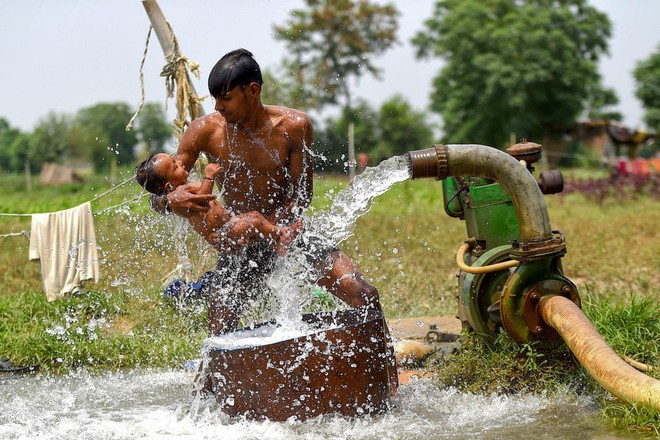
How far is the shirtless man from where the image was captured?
3865 millimetres

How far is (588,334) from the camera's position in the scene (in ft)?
11.6

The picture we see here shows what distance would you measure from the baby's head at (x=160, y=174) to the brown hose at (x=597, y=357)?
1783mm

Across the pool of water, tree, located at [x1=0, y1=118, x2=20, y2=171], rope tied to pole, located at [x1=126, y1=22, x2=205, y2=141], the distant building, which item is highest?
tree, located at [x1=0, y1=118, x2=20, y2=171]

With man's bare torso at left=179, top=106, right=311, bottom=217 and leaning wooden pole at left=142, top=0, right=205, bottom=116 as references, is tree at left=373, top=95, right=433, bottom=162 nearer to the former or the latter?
leaning wooden pole at left=142, top=0, right=205, bottom=116

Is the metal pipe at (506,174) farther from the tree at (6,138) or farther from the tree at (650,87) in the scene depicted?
the tree at (6,138)

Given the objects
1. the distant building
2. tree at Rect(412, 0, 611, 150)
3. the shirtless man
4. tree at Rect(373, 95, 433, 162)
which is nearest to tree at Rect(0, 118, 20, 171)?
tree at Rect(373, 95, 433, 162)

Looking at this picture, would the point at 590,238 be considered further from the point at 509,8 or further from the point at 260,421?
the point at 509,8

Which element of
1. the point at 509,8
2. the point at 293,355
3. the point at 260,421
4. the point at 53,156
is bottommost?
the point at 260,421

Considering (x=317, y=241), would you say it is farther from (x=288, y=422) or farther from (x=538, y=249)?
(x=538, y=249)

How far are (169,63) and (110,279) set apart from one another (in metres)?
2.00

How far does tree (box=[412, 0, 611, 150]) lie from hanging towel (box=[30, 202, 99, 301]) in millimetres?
29506

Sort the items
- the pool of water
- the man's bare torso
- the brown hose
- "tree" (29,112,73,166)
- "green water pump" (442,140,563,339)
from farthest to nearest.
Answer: "tree" (29,112,73,166)
"green water pump" (442,140,563,339)
the man's bare torso
the pool of water
the brown hose

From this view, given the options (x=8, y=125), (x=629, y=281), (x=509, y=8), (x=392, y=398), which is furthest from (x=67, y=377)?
(x=8, y=125)

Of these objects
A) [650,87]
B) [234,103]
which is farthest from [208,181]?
[650,87]
